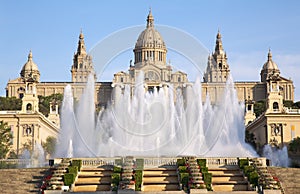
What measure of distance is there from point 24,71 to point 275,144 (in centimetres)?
8069

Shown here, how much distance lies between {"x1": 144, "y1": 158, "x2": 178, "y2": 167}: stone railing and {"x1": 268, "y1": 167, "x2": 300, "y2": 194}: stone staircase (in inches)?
246

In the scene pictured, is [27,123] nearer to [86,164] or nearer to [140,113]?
[140,113]

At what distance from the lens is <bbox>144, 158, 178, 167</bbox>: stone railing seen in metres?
42.5

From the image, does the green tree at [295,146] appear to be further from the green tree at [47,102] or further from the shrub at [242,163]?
the green tree at [47,102]

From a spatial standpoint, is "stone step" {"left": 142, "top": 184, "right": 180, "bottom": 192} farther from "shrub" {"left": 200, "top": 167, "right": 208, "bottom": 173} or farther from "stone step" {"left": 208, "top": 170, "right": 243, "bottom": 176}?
"stone step" {"left": 208, "top": 170, "right": 243, "bottom": 176}

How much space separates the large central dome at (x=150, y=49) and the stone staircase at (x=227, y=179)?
4574 inches

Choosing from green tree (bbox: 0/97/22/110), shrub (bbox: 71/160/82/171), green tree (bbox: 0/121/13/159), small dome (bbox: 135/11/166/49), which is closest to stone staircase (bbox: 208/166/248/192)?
shrub (bbox: 71/160/82/171)

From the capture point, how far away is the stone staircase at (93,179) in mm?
38438

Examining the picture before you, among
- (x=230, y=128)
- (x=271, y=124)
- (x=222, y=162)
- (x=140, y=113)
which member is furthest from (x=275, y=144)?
(x=222, y=162)

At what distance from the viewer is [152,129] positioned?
59.4 m

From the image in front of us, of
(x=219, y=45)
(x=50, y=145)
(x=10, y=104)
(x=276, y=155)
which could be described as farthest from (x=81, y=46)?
(x=276, y=155)

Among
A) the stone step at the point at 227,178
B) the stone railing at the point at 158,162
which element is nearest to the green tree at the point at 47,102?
the stone railing at the point at 158,162

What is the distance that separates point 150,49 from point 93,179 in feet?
408

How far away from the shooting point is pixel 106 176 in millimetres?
40500
